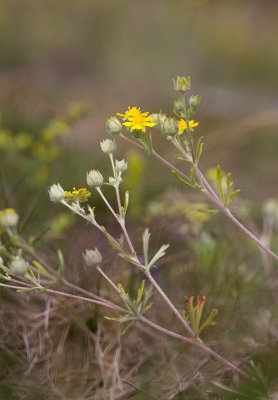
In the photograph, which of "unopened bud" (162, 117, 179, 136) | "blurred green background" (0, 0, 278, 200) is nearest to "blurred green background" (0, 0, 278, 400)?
"blurred green background" (0, 0, 278, 200)

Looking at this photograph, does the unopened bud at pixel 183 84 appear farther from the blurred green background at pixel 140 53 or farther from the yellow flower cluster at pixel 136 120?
the blurred green background at pixel 140 53

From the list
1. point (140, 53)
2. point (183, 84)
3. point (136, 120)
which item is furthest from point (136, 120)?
Answer: point (140, 53)

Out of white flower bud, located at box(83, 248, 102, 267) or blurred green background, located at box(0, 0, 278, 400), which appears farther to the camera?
blurred green background, located at box(0, 0, 278, 400)

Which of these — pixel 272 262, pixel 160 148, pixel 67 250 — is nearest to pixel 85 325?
pixel 67 250

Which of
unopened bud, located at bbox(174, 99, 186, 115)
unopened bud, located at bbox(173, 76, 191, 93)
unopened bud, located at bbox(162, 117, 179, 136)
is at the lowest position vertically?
unopened bud, located at bbox(162, 117, 179, 136)

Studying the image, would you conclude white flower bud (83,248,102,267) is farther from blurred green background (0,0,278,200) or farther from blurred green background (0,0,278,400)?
blurred green background (0,0,278,200)

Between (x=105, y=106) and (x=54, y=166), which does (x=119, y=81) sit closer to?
(x=105, y=106)

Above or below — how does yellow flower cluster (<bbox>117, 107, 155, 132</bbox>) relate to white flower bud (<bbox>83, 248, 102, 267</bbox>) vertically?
above

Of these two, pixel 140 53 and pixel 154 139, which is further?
pixel 140 53

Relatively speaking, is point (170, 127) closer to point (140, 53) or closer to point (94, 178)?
point (94, 178)
